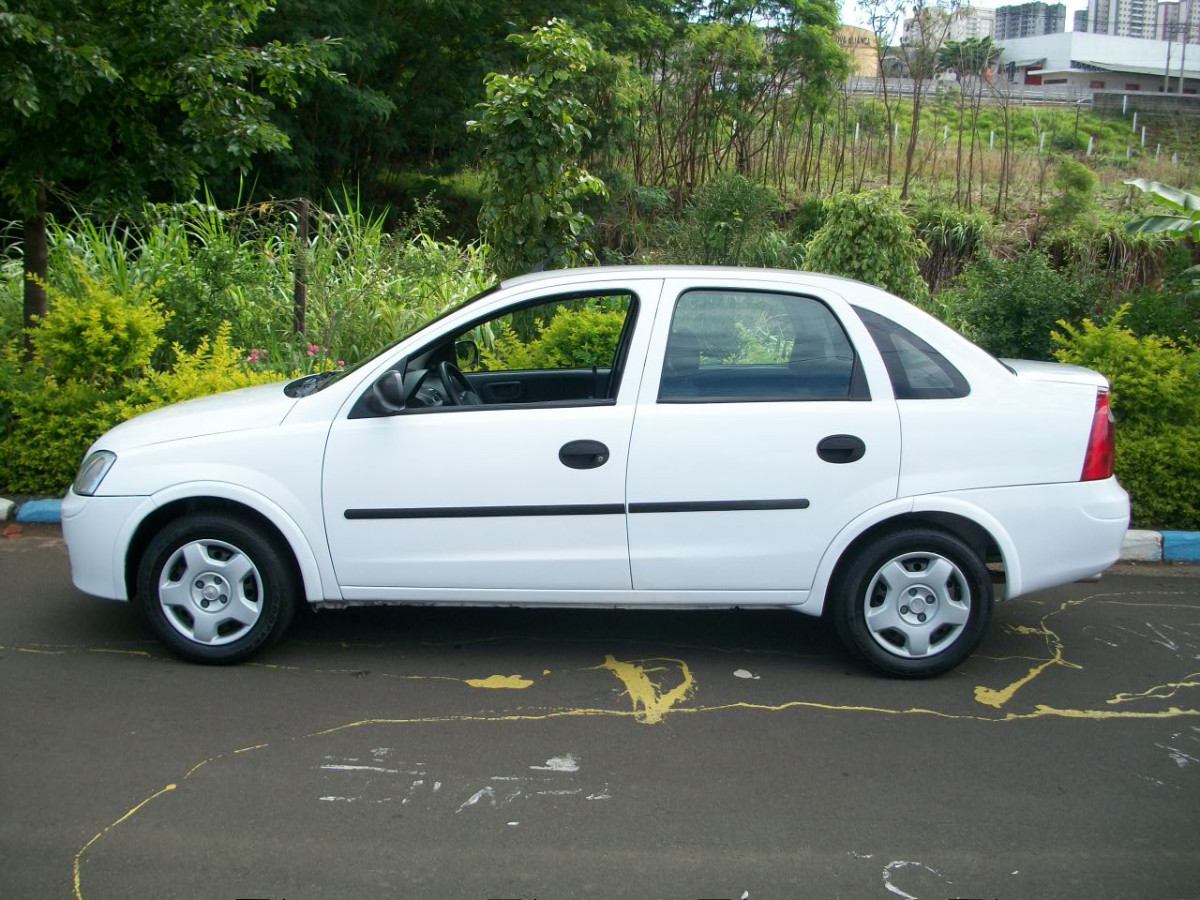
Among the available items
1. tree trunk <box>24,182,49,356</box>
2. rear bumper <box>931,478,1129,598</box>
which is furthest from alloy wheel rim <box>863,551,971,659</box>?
tree trunk <box>24,182,49,356</box>

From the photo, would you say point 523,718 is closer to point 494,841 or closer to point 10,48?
point 494,841

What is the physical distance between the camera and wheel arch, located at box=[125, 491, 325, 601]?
5098 millimetres

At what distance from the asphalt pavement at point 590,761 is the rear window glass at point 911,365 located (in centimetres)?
127

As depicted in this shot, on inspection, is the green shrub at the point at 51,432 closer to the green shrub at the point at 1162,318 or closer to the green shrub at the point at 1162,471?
the green shrub at the point at 1162,471

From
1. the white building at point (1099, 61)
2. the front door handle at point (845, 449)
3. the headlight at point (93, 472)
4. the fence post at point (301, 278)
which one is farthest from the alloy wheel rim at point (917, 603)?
the white building at point (1099, 61)

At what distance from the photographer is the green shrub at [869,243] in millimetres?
10312

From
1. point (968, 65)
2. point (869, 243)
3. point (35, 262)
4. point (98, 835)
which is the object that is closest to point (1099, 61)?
point (968, 65)

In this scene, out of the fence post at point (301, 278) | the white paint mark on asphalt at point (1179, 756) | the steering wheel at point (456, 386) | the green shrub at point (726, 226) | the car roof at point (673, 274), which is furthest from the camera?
the green shrub at point (726, 226)

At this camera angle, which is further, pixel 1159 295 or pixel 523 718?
pixel 1159 295

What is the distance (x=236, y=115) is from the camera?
8.73 metres

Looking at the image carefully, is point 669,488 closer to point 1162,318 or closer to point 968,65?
point 1162,318

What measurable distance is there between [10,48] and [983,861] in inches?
287

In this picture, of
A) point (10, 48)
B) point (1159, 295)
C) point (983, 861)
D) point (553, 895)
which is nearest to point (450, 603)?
point (553, 895)

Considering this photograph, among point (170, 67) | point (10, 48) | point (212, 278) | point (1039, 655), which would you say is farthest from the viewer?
point (212, 278)
